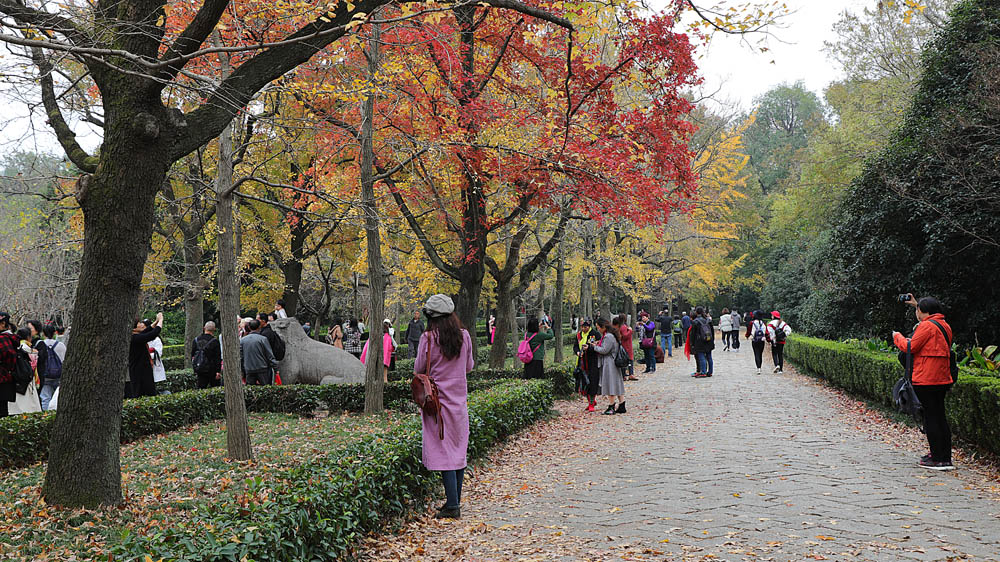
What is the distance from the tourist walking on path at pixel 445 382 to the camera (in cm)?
588

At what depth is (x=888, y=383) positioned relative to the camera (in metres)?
11.0

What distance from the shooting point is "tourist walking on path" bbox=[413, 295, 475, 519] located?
5.88m

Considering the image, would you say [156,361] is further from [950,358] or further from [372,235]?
[950,358]

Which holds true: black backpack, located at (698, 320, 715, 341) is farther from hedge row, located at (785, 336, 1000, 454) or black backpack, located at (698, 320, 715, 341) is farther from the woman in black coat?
the woman in black coat

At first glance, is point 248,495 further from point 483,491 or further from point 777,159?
point 777,159

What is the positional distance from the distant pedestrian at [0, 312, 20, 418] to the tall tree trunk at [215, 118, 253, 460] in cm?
366

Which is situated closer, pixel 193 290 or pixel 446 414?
pixel 446 414

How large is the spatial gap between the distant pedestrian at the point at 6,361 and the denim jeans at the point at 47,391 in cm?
191

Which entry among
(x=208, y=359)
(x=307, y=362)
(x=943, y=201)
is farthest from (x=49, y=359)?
(x=943, y=201)

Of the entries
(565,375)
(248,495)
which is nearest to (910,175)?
(565,375)

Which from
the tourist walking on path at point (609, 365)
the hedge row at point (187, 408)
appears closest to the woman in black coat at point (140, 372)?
the hedge row at point (187, 408)

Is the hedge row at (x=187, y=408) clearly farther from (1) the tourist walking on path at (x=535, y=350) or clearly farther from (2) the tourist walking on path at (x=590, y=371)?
(2) the tourist walking on path at (x=590, y=371)

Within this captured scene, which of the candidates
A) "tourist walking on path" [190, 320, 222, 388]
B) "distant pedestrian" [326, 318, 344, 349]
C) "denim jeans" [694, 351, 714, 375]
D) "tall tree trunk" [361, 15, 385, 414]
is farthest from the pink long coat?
"denim jeans" [694, 351, 714, 375]

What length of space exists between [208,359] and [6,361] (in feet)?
12.5
